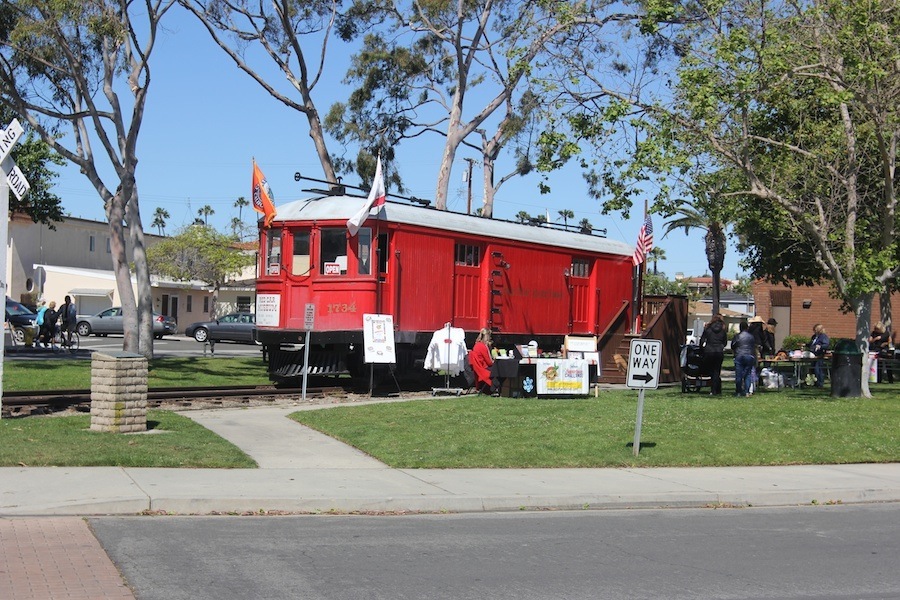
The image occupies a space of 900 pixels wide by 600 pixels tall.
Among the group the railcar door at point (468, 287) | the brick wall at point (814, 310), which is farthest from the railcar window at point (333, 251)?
the brick wall at point (814, 310)

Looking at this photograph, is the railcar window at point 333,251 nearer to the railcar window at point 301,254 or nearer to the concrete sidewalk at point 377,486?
the railcar window at point 301,254

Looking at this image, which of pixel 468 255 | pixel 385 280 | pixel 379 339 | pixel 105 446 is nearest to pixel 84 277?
pixel 468 255

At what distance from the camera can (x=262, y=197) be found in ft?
70.8

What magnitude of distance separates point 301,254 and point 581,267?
26.7 ft

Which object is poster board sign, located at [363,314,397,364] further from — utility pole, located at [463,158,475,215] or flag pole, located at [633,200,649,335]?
utility pole, located at [463,158,475,215]

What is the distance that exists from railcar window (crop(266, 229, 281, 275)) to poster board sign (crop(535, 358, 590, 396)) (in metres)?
5.84

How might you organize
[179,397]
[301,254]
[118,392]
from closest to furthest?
[118,392], [179,397], [301,254]

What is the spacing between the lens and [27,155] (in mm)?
39469

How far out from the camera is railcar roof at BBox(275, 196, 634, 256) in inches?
820

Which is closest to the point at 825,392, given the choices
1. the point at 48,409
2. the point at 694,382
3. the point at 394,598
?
the point at 694,382

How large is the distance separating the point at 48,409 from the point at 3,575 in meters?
9.57

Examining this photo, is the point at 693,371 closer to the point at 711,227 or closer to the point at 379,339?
the point at 379,339

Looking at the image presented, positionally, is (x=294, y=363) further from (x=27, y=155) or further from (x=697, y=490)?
(x=27, y=155)

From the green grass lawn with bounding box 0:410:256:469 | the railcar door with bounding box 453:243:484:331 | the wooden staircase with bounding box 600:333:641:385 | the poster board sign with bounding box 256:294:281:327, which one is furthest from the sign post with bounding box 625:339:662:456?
the wooden staircase with bounding box 600:333:641:385
